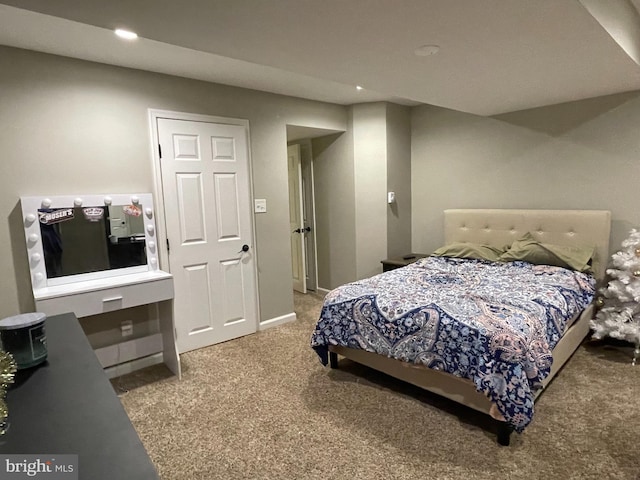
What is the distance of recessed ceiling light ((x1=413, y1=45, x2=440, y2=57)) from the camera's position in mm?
2078

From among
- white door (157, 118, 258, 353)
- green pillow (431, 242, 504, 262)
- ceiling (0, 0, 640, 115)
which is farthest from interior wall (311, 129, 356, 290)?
ceiling (0, 0, 640, 115)

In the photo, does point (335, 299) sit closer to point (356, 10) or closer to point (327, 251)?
point (356, 10)

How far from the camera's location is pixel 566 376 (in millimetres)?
2789

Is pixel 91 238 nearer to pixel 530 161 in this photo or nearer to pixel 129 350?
pixel 129 350

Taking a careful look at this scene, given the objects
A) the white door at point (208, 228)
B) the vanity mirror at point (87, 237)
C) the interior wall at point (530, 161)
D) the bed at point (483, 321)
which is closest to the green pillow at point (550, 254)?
the bed at point (483, 321)

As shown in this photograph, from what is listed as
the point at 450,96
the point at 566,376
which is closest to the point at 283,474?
the point at 566,376

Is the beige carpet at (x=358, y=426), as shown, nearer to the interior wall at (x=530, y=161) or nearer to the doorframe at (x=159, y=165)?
the doorframe at (x=159, y=165)

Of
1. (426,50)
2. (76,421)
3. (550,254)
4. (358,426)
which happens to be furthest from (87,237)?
(550,254)

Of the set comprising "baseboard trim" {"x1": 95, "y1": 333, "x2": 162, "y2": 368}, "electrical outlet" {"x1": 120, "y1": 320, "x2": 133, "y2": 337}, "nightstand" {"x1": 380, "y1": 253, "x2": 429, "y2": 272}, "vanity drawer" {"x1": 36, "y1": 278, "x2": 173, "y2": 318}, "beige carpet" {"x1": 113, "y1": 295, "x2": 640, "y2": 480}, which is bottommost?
"beige carpet" {"x1": 113, "y1": 295, "x2": 640, "y2": 480}

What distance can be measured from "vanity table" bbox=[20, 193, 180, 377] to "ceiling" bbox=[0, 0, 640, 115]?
43.4 inches

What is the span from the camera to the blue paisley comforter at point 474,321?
200cm

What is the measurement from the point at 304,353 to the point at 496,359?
5.75 feet

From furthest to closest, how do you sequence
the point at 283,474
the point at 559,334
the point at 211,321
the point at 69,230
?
1. the point at 211,321
2. the point at 69,230
3. the point at 559,334
4. the point at 283,474

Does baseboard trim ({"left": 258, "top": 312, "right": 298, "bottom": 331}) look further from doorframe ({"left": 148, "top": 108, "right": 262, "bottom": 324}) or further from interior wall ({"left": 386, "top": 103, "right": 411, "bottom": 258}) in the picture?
interior wall ({"left": 386, "top": 103, "right": 411, "bottom": 258})
